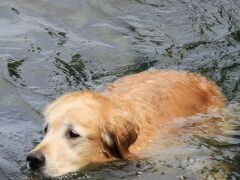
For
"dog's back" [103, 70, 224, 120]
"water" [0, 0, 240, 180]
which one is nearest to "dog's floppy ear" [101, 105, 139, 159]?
"water" [0, 0, 240, 180]

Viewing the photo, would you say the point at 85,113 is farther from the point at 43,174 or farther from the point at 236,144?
the point at 236,144

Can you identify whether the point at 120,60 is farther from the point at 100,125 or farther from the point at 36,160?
the point at 36,160

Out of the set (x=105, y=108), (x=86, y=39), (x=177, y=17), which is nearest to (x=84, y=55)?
(x=86, y=39)

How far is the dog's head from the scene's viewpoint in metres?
5.85

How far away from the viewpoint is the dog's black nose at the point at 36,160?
5707 mm

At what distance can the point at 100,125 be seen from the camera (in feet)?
20.0

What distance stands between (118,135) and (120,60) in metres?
3.39

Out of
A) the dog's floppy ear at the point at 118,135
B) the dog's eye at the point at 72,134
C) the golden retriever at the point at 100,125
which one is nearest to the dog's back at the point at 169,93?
the golden retriever at the point at 100,125

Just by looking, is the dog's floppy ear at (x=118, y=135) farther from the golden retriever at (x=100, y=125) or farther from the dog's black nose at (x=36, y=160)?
the dog's black nose at (x=36, y=160)

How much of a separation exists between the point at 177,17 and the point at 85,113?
16.5 feet

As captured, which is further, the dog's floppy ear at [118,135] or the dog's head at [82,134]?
the dog's floppy ear at [118,135]

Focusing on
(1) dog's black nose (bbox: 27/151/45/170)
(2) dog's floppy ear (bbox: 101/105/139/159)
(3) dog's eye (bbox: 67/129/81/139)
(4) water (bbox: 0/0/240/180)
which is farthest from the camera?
(4) water (bbox: 0/0/240/180)

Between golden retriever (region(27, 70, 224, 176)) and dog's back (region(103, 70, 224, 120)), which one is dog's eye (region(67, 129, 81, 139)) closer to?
golden retriever (region(27, 70, 224, 176))

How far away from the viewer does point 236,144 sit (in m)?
6.74
